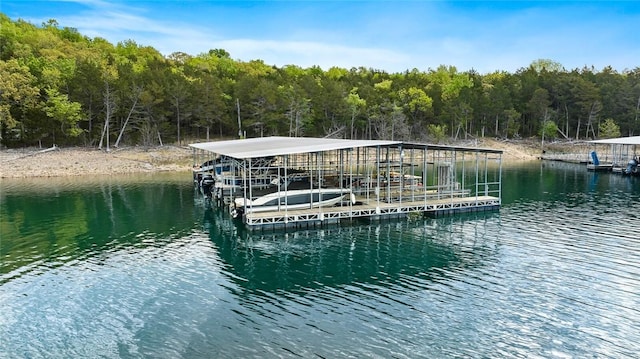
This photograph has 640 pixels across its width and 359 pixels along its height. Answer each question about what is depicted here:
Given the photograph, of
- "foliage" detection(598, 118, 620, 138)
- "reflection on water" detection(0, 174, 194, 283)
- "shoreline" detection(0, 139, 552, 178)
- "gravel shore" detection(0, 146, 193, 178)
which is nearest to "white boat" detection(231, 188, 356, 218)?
"reflection on water" detection(0, 174, 194, 283)

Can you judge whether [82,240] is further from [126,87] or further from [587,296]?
[126,87]

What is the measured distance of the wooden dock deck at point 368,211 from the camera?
27594mm

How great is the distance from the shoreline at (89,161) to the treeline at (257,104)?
3.06 m

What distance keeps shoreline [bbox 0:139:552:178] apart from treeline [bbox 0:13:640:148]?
306cm

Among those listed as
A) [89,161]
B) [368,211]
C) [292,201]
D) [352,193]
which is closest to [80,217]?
[292,201]

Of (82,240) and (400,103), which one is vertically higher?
(400,103)

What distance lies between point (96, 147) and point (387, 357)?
60887mm

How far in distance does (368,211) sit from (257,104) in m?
46.1

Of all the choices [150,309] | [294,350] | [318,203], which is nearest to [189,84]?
[318,203]

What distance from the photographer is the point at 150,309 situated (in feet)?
54.1

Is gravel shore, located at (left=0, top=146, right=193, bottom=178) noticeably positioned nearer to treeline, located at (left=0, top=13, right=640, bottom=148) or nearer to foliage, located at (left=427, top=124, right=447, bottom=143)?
treeline, located at (left=0, top=13, right=640, bottom=148)

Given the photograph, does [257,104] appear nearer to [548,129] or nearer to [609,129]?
[548,129]

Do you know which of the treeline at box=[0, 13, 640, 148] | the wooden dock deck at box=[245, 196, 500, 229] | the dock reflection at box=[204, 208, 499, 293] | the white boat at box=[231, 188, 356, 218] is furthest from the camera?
the treeline at box=[0, 13, 640, 148]

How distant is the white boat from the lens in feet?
96.0
